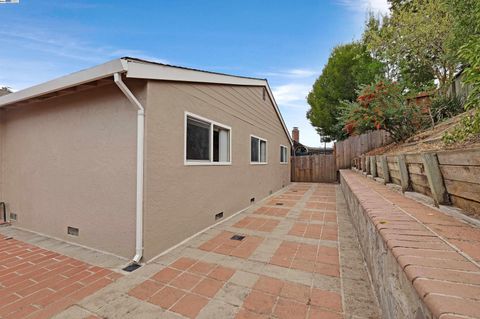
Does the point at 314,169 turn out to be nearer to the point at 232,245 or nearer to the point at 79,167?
the point at 232,245

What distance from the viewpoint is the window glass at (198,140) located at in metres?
3.99

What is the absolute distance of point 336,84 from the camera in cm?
1515

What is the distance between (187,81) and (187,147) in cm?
120

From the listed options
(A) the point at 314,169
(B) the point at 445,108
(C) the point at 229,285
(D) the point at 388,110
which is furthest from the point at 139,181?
(A) the point at 314,169

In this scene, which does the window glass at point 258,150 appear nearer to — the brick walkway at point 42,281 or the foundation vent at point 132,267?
the foundation vent at point 132,267

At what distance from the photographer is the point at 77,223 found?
3.63 metres

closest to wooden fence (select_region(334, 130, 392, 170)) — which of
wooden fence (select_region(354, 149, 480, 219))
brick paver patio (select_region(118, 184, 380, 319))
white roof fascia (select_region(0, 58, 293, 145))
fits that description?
brick paver patio (select_region(118, 184, 380, 319))

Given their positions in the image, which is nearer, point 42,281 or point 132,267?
point 42,281

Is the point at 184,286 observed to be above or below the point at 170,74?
below

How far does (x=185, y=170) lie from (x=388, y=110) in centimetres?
581

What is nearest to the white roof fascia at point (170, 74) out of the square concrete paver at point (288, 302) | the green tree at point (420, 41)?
the square concrete paver at point (288, 302)

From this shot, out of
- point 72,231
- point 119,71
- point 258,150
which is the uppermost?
point 119,71

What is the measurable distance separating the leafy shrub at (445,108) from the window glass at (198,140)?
6.45 m

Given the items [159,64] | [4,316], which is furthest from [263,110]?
[4,316]
